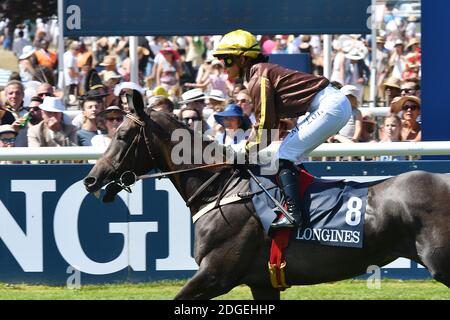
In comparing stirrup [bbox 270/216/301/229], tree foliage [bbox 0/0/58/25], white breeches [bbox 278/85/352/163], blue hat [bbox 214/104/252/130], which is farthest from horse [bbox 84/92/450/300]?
tree foliage [bbox 0/0/58/25]

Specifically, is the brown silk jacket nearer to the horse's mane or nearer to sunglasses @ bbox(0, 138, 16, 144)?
the horse's mane

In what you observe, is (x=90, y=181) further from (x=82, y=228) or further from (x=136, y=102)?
(x=82, y=228)

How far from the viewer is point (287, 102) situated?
273 inches

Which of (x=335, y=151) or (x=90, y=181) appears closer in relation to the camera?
(x=90, y=181)

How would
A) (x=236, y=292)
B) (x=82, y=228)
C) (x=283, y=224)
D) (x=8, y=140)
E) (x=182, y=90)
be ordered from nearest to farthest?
(x=283, y=224), (x=236, y=292), (x=82, y=228), (x=8, y=140), (x=182, y=90)

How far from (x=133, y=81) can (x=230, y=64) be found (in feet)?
15.7

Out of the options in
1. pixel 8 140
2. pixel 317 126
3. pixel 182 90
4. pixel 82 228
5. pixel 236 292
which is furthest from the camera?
pixel 182 90

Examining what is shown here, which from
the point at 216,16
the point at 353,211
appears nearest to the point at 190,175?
the point at 353,211

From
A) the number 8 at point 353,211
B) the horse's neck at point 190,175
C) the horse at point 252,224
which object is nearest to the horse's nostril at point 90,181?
the horse at point 252,224

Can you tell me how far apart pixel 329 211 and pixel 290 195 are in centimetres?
29

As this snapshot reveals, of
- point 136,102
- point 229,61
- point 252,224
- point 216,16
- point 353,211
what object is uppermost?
point 216,16

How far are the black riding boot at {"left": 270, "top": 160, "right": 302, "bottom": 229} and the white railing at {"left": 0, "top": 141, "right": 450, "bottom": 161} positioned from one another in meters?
2.23
